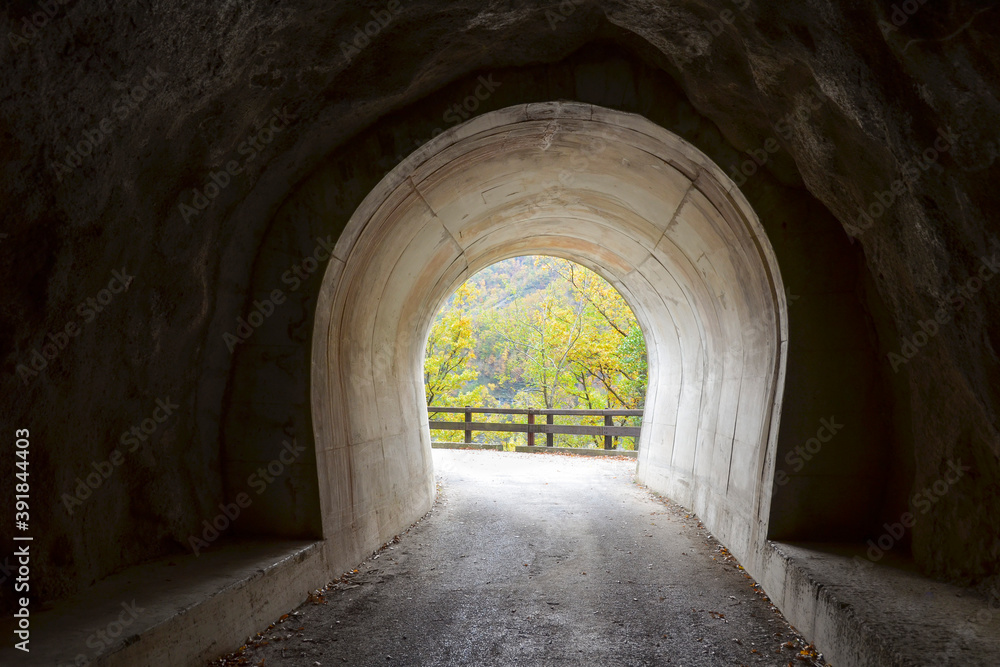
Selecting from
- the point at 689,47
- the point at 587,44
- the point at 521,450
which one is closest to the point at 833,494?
the point at 689,47

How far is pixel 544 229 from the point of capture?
34.7 ft

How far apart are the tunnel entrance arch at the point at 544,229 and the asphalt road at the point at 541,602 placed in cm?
50

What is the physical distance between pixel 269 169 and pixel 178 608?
10.4 ft

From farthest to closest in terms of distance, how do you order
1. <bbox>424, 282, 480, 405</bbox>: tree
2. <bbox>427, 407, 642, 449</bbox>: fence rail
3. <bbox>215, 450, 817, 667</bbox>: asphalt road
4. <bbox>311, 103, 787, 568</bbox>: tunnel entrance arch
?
<bbox>424, 282, 480, 405</bbox>: tree, <bbox>427, 407, 642, 449</bbox>: fence rail, <bbox>311, 103, 787, 568</bbox>: tunnel entrance arch, <bbox>215, 450, 817, 667</bbox>: asphalt road

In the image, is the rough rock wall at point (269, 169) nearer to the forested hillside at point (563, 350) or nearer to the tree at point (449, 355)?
the forested hillside at point (563, 350)

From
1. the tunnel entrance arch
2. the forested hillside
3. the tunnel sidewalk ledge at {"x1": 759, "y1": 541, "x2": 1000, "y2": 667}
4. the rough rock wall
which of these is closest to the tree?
the forested hillside

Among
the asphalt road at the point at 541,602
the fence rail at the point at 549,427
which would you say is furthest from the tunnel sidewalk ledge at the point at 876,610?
the fence rail at the point at 549,427

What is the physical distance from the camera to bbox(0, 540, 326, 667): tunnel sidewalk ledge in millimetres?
3355

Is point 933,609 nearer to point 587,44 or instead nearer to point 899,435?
point 899,435

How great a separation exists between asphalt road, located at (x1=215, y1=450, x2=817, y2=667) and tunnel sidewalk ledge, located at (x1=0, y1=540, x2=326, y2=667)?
187 mm

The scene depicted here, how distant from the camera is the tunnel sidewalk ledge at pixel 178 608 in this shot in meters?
3.36

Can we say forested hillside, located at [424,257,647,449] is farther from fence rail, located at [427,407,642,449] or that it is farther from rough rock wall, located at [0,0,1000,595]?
rough rock wall, located at [0,0,1000,595]

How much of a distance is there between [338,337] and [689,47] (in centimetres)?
380

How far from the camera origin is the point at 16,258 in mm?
3512
